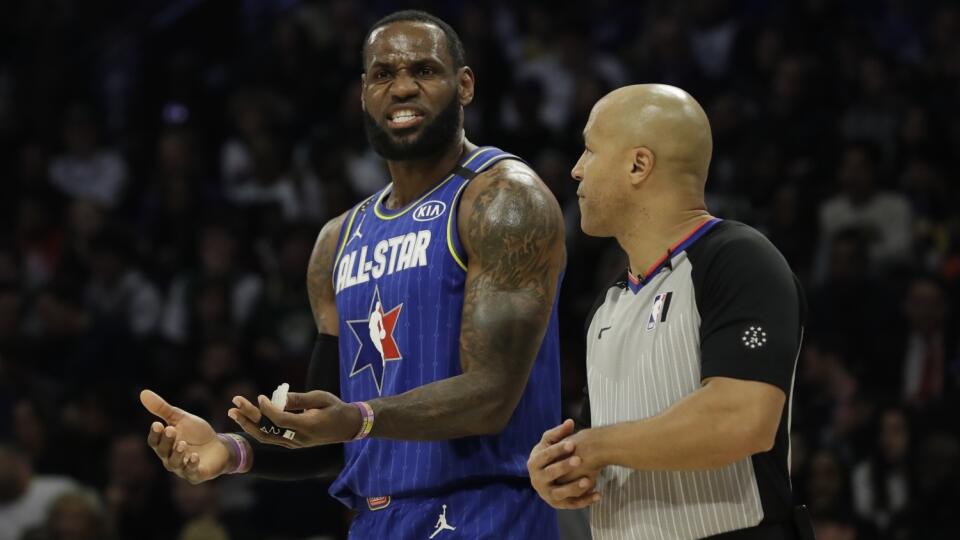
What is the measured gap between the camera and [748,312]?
3.32 m

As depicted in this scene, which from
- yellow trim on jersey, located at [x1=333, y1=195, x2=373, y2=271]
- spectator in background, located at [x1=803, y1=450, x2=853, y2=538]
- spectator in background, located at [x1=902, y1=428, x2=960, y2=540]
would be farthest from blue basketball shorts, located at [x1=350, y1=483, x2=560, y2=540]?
spectator in background, located at [x1=902, y1=428, x2=960, y2=540]

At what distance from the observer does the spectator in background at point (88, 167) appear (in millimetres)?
12695

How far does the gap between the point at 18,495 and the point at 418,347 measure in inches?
220

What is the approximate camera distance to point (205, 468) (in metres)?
4.34

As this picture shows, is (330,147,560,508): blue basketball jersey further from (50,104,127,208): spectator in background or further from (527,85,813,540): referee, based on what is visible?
(50,104,127,208): spectator in background

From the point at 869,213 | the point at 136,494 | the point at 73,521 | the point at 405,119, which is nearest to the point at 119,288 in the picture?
the point at 136,494

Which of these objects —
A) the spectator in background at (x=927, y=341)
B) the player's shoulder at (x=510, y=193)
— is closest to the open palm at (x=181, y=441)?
the player's shoulder at (x=510, y=193)

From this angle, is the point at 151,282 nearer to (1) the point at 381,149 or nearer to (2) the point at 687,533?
(1) the point at 381,149

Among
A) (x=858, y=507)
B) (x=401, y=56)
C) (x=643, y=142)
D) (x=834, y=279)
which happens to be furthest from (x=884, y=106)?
(x=643, y=142)

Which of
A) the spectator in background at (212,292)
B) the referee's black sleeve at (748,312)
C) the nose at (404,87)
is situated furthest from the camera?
the spectator in background at (212,292)

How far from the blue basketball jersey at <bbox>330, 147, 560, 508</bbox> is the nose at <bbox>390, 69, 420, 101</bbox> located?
308 mm

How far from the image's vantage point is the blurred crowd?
9227 mm

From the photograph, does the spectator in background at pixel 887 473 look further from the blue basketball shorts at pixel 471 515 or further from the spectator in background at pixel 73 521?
the spectator in background at pixel 73 521

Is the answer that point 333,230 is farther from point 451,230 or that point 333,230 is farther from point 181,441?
point 181,441
